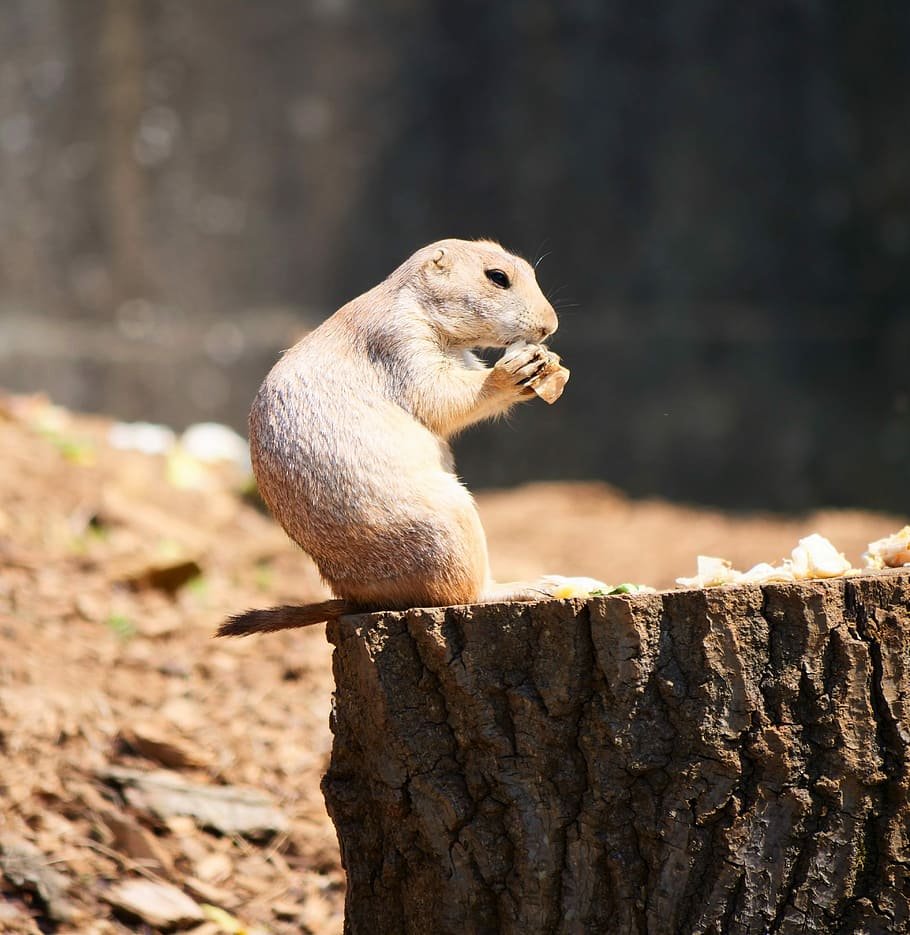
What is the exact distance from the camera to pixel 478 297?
11.8ft

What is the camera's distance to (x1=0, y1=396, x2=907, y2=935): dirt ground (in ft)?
12.6

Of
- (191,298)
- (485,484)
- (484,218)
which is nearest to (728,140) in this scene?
(484,218)

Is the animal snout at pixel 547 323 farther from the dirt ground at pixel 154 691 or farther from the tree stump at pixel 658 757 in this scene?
the dirt ground at pixel 154 691

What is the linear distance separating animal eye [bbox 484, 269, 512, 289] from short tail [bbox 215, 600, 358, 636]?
1124 millimetres

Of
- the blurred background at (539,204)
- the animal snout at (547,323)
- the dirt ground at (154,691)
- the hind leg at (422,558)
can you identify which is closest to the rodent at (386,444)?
the hind leg at (422,558)

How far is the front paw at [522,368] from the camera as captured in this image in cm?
337

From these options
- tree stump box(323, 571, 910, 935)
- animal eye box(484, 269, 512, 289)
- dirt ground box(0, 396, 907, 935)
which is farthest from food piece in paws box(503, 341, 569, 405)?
dirt ground box(0, 396, 907, 935)

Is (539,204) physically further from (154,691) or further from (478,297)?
(478,297)

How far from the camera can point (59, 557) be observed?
227 inches

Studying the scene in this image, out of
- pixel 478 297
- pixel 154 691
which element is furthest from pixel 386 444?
pixel 154 691

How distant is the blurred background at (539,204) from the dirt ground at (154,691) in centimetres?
162

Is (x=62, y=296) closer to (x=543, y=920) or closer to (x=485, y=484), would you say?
(x=485, y=484)

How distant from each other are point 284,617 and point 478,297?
114 centimetres

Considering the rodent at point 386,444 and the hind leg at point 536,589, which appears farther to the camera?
the hind leg at point 536,589
